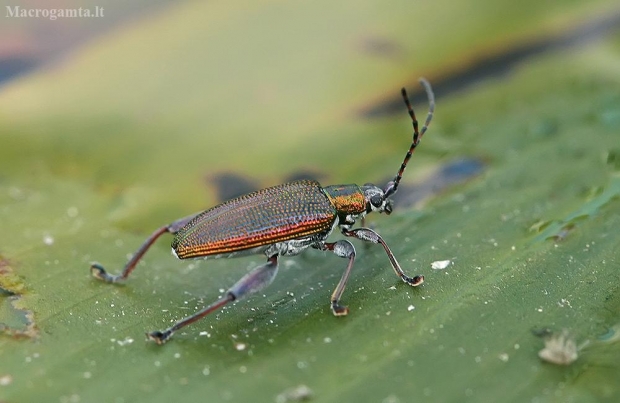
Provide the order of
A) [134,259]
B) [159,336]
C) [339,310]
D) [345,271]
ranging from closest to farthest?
[159,336], [339,310], [345,271], [134,259]

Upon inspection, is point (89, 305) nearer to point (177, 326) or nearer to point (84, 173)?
point (177, 326)

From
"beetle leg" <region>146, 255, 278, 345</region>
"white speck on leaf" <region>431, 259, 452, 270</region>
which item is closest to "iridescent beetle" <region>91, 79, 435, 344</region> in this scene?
"beetle leg" <region>146, 255, 278, 345</region>

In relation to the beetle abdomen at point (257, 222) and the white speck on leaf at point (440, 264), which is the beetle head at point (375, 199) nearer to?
the beetle abdomen at point (257, 222)

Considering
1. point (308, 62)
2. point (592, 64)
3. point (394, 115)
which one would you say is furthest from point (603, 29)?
point (308, 62)

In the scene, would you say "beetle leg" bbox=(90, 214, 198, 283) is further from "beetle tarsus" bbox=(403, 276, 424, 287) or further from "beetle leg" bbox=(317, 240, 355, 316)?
"beetle tarsus" bbox=(403, 276, 424, 287)

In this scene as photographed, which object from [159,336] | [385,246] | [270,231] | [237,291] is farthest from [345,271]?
[159,336]

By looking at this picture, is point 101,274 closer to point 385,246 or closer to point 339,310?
point 339,310

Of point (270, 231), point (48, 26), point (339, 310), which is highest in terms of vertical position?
point (48, 26)
